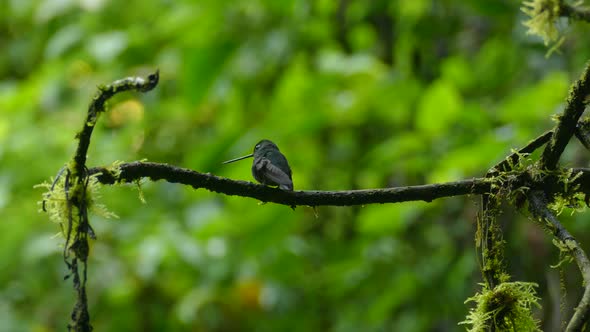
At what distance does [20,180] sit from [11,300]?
42.3 inches

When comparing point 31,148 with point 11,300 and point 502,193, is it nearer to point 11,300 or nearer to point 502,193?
point 11,300

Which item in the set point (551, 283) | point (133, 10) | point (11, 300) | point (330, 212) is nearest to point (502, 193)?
point (551, 283)

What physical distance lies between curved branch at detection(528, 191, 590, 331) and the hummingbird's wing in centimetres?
43

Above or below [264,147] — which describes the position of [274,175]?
below

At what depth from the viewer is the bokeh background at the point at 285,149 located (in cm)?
347

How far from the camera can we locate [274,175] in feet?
4.45

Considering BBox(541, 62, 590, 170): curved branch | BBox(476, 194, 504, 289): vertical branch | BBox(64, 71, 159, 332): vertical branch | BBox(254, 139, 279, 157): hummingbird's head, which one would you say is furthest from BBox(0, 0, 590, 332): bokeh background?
BBox(64, 71, 159, 332): vertical branch

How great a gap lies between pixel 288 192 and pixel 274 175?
165 mm

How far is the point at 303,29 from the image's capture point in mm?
4863

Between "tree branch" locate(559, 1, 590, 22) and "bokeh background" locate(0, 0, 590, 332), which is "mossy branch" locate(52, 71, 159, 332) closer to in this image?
"tree branch" locate(559, 1, 590, 22)

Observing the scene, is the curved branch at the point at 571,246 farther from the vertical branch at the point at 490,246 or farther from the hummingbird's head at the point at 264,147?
the hummingbird's head at the point at 264,147

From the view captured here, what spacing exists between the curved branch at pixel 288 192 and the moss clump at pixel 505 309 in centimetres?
18

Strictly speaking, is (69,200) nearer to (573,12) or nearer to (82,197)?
(82,197)

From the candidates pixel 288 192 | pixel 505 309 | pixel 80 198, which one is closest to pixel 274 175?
pixel 288 192
